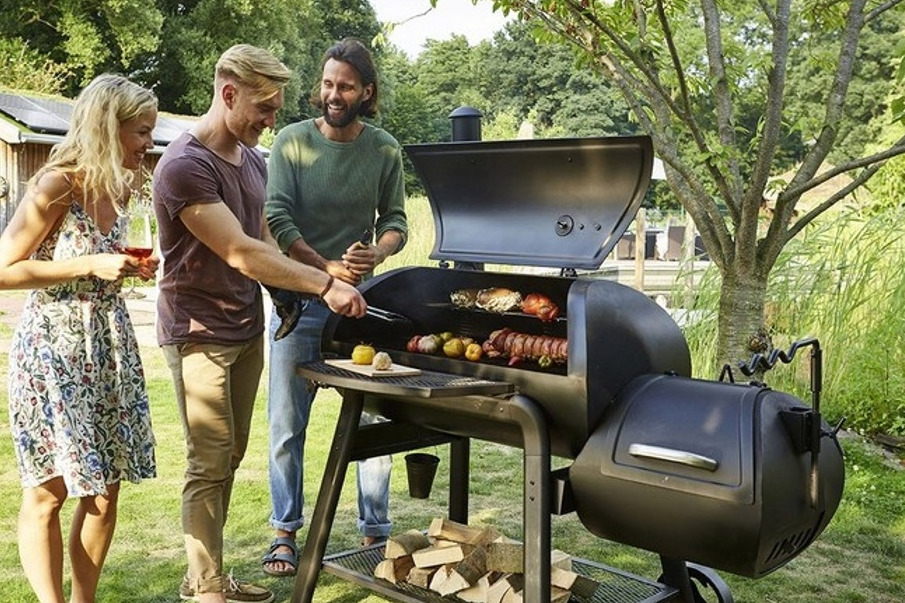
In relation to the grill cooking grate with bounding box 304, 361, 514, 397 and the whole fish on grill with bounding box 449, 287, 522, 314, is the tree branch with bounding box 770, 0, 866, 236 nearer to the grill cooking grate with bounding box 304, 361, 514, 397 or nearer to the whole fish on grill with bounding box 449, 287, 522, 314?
the whole fish on grill with bounding box 449, 287, 522, 314

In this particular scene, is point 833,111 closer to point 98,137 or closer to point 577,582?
point 577,582

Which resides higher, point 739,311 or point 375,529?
point 739,311

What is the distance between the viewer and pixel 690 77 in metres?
4.71

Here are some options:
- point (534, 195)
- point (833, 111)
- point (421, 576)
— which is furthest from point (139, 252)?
point (833, 111)

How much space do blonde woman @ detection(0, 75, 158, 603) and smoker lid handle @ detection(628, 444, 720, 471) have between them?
4.49ft

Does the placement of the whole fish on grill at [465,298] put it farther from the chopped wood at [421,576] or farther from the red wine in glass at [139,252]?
the red wine in glass at [139,252]

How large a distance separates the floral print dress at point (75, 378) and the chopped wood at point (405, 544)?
84 cm

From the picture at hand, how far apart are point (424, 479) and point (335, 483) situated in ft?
1.67

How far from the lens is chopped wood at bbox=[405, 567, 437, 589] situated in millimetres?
3078

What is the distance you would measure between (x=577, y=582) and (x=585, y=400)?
2.64 ft

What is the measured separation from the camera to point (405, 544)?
322cm

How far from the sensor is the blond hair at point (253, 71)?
280 cm

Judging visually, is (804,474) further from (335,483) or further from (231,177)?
(231,177)

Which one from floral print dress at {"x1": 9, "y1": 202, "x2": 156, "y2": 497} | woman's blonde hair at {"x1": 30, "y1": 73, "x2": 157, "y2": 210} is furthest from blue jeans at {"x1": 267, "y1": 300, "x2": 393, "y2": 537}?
woman's blonde hair at {"x1": 30, "y1": 73, "x2": 157, "y2": 210}
